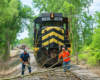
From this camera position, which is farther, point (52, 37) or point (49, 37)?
point (52, 37)

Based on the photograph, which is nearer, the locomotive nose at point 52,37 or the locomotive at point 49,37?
the locomotive at point 49,37

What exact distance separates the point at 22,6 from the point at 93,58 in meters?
18.5

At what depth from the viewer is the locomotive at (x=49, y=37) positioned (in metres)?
9.20

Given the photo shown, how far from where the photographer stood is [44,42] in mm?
9727

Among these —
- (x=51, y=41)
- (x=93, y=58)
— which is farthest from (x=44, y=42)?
(x=93, y=58)

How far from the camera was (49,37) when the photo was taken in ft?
30.9

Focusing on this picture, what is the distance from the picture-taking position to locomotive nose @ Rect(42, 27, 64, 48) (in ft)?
31.1

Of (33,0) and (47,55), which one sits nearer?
(47,55)

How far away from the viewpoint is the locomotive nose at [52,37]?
9474 mm

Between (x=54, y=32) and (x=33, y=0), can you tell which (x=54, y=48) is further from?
(x=33, y=0)

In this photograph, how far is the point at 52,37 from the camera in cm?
955

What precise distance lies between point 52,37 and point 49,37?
0.26 metres

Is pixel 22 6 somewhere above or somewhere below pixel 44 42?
above

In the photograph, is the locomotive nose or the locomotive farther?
the locomotive nose
